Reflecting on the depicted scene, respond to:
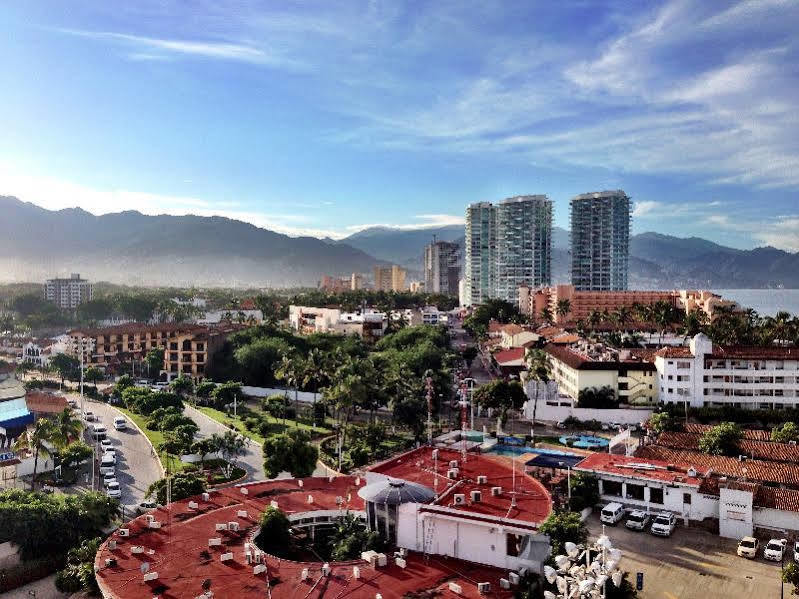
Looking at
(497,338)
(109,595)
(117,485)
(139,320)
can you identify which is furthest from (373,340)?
(109,595)

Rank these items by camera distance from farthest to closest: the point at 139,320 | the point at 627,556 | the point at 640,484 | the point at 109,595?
the point at 139,320, the point at 640,484, the point at 627,556, the point at 109,595

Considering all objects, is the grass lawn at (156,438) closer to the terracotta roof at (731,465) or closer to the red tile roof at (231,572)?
the red tile roof at (231,572)

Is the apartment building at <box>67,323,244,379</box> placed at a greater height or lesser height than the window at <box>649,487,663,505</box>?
greater

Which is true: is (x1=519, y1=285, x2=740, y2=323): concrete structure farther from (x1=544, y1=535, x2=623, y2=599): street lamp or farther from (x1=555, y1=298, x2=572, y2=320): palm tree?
(x1=544, y1=535, x2=623, y2=599): street lamp

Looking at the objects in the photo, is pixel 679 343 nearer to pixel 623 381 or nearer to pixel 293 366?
pixel 623 381

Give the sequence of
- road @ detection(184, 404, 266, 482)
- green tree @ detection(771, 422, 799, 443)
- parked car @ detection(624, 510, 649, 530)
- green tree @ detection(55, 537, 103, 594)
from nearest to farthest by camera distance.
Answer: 1. green tree @ detection(55, 537, 103, 594)
2. parked car @ detection(624, 510, 649, 530)
3. road @ detection(184, 404, 266, 482)
4. green tree @ detection(771, 422, 799, 443)

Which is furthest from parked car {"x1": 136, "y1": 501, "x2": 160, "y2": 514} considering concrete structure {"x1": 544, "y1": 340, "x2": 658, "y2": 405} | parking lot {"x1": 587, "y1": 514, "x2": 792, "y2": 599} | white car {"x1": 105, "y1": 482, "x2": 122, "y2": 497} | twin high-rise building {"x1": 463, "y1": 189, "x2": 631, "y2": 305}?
twin high-rise building {"x1": 463, "y1": 189, "x2": 631, "y2": 305}
